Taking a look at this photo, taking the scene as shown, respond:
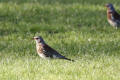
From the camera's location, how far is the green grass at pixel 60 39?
9.14m

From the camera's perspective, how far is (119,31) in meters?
15.1

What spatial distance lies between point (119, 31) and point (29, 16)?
3.71 m

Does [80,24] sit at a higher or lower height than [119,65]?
lower

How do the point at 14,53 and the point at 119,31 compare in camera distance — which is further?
the point at 119,31

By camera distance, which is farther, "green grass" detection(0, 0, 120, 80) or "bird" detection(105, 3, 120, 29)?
"bird" detection(105, 3, 120, 29)

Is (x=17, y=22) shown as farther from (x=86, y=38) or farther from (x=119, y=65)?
(x=119, y=65)

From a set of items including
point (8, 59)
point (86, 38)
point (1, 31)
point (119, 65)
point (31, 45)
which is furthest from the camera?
point (1, 31)

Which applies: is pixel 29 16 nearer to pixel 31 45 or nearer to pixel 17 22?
pixel 17 22

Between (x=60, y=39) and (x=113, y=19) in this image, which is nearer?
(x=60, y=39)

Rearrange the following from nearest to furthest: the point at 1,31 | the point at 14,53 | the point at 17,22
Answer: the point at 14,53
the point at 1,31
the point at 17,22

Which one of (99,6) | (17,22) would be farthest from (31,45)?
(99,6)

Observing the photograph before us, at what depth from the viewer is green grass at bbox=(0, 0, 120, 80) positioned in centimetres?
914

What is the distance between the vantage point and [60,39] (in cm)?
1347

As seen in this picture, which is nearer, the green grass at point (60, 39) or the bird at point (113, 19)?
the green grass at point (60, 39)
